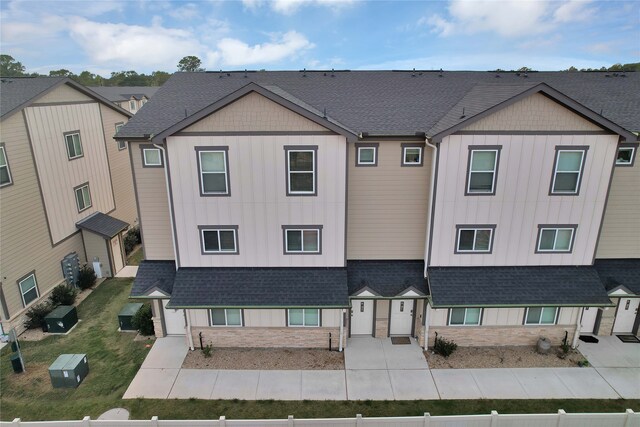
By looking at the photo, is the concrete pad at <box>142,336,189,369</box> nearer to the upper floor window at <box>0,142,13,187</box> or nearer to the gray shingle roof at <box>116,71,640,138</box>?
the gray shingle roof at <box>116,71,640,138</box>

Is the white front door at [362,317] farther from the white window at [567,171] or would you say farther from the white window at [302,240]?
the white window at [567,171]

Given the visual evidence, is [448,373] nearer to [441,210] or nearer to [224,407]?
[441,210]

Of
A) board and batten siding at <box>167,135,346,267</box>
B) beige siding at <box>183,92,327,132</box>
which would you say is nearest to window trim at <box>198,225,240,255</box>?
board and batten siding at <box>167,135,346,267</box>

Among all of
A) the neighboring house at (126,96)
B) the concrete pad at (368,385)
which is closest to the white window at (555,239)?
the concrete pad at (368,385)

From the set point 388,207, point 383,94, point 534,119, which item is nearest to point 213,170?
point 388,207

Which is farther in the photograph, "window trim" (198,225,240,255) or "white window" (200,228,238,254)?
"white window" (200,228,238,254)

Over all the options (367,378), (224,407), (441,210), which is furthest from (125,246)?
(441,210)
